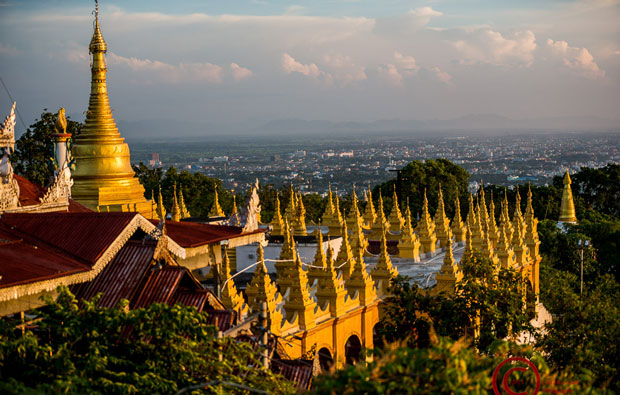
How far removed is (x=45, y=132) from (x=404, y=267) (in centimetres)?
2817

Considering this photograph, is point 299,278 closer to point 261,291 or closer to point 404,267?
point 261,291

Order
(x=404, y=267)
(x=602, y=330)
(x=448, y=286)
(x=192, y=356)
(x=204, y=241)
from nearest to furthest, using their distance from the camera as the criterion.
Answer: (x=192, y=356) < (x=204, y=241) < (x=602, y=330) < (x=448, y=286) < (x=404, y=267)

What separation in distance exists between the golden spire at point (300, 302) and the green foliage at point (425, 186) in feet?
148

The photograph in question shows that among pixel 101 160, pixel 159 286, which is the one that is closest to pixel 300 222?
pixel 101 160

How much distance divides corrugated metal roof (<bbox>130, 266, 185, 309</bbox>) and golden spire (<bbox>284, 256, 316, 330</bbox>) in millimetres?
Result: 6465

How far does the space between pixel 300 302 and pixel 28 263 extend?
8410 millimetres

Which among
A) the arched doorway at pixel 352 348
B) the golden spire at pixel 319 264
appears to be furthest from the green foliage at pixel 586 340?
the golden spire at pixel 319 264

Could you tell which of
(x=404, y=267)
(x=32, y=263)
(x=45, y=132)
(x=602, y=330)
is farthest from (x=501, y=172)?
(x=32, y=263)

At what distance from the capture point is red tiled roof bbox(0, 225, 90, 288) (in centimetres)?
1503

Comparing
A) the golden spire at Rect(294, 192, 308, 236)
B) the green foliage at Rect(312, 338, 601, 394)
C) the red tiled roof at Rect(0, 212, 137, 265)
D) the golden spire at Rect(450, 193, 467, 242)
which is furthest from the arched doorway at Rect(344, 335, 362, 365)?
the golden spire at Rect(450, 193, 467, 242)

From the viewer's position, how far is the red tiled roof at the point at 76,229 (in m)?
16.5

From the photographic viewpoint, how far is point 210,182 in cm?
6781

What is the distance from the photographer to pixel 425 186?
243 feet

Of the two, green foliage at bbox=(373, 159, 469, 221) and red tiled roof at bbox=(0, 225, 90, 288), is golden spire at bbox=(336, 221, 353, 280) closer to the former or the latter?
red tiled roof at bbox=(0, 225, 90, 288)
